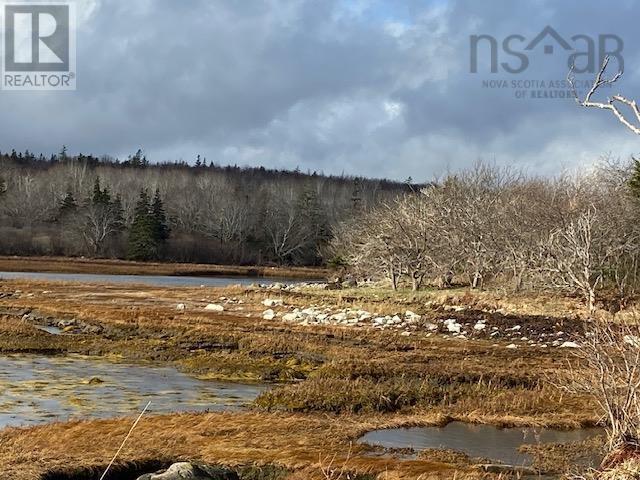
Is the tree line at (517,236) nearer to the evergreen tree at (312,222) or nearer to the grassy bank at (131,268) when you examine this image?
the grassy bank at (131,268)

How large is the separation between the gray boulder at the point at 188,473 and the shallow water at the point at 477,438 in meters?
3.92

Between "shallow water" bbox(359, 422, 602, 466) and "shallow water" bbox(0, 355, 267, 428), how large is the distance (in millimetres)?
4547

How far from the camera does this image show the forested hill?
107562mm

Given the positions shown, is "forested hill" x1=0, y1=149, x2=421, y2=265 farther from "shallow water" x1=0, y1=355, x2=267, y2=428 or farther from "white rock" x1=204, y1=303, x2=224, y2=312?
"shallow water" x1=0, y1=355, x2=267, y2=428

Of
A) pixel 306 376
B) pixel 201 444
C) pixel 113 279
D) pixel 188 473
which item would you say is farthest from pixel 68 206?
pixel 188 473

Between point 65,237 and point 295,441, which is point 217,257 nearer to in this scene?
point 65,237

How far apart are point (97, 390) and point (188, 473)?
9212mm

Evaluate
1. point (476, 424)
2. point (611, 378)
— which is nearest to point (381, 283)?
point (476, 424)

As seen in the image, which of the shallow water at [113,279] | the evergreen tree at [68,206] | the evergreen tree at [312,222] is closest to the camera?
the shallow water at [113,279]

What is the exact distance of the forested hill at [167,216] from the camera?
10756cm

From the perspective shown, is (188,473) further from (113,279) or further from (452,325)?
(113,279)

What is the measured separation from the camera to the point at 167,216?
130 metres

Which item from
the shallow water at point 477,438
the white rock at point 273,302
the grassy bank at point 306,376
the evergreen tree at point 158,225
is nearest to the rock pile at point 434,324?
the grassy bank at point 306,376

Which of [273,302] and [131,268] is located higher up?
[131,268]
